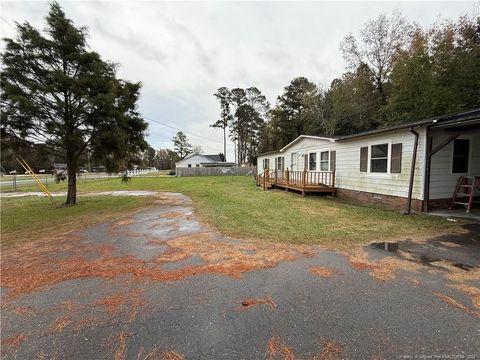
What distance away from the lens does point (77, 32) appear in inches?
380

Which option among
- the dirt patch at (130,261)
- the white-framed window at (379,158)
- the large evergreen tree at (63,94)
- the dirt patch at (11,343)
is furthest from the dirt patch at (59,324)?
the white-framed window at (379,158)

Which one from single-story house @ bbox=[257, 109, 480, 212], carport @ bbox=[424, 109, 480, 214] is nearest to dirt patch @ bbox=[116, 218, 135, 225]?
single-story house @ bbox=[257, 109, 480, 212]

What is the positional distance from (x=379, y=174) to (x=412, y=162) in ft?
5.02

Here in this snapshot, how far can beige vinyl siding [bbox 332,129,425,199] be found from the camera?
7.50 meters

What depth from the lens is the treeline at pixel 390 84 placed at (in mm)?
15477

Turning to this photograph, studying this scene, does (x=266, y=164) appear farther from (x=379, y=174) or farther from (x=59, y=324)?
(x=59, y=324)

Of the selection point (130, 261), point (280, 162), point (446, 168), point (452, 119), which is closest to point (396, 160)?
point (446, 168)

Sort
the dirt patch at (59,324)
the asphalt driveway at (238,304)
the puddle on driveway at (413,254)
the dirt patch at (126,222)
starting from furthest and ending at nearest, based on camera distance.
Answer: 1. the dirt patch at (126,222)
2. the puddle on driveway at (413,254)
3. the dirt patch at (59,324)
4. the asphalt driveway at (238,304)

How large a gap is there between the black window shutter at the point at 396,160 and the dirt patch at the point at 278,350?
8084 millimetres

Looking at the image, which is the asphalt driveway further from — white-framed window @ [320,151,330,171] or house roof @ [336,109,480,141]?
white-framed window @ [320,151,330,171]

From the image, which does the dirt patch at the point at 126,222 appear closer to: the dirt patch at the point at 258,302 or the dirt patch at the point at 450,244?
the dirt patch at the point at 258,302

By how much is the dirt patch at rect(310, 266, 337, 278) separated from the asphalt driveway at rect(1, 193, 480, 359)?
0.05 ft

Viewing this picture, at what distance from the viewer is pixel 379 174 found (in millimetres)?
8914

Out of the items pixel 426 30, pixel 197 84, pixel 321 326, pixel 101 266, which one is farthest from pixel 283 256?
pixel 426 30
